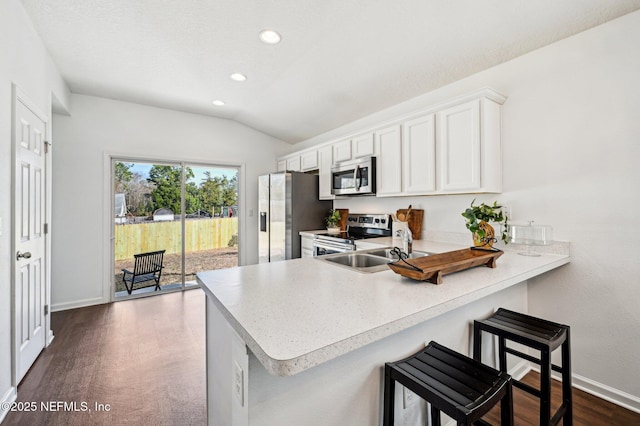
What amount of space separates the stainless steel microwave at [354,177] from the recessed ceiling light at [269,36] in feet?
4.91

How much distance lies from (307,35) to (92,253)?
3816 millimetres

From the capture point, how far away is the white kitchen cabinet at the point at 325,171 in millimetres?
3826

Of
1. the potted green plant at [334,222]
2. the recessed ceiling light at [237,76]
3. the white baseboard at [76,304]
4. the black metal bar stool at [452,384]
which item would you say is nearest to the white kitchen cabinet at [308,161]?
the potted green plant at [334,222]

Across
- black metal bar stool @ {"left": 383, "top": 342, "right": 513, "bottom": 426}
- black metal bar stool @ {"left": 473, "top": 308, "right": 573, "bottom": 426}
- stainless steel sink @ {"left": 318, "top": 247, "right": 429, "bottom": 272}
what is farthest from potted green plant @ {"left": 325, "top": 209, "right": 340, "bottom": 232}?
black metal bar stool @ {"left": 383, "top": 342, "right": 513, "bottom": 426}

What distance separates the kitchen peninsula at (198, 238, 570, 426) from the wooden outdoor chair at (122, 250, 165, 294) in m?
3.15

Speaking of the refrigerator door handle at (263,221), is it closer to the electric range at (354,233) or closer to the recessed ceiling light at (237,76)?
the electric range at (354,233)

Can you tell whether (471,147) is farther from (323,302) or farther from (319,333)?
(319,333)

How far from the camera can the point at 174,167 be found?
14.0 ft

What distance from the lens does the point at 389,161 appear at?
3.01 m

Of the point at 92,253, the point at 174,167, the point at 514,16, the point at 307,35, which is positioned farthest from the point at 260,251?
the point at 514,16

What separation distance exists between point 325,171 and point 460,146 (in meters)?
1.91

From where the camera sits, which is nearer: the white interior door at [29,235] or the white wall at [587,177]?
the white wall at [587,177]

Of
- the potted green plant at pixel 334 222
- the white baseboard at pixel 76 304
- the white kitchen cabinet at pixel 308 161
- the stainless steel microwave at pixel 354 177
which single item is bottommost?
the white baseboard at pixel 76 304

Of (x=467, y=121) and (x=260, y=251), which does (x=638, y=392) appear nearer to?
(x=467, y=121)
